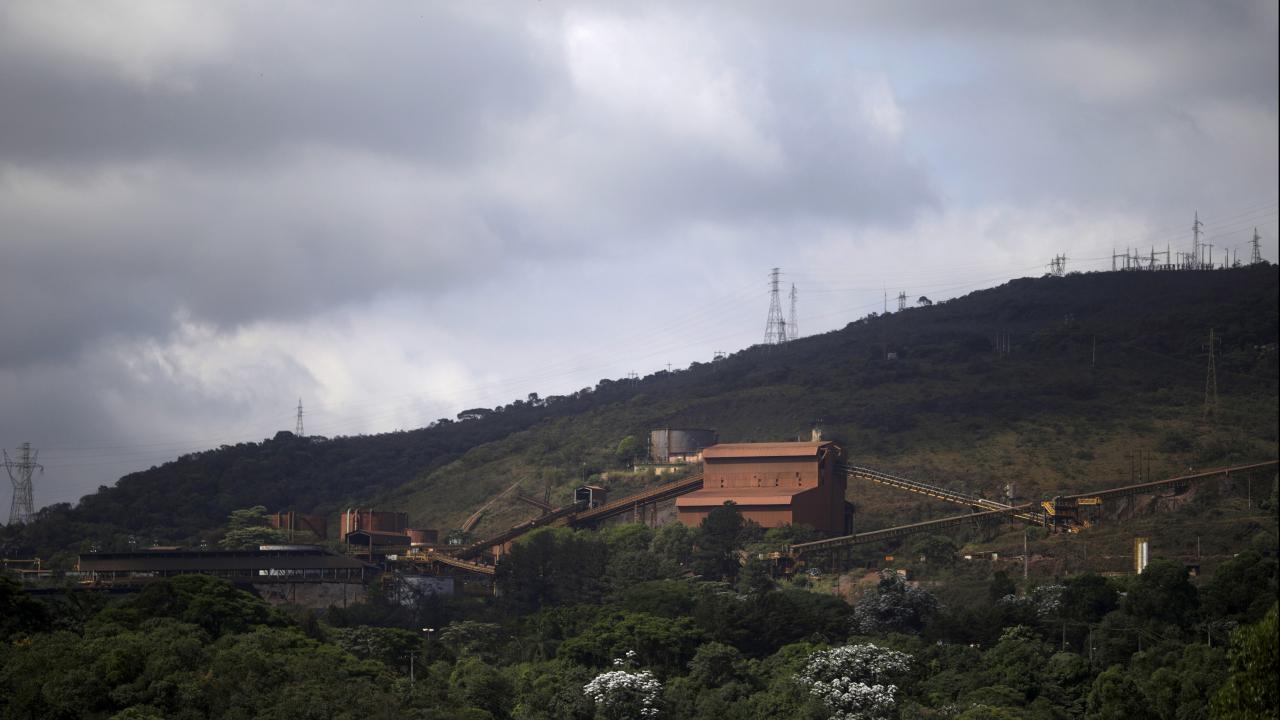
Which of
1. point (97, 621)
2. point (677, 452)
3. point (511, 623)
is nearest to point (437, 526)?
point (677, 452)

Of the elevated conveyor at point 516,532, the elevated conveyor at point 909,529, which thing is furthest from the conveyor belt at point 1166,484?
the elevated conveyor at point 516,532

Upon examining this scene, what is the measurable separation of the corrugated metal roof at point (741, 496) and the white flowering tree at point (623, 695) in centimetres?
4515

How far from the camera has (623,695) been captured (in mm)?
73000

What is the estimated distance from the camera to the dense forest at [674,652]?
63.3 meters

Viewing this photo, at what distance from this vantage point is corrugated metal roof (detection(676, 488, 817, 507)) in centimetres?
11894

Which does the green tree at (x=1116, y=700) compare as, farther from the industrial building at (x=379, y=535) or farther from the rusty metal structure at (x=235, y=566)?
the industrial building at (x=379, y=535)

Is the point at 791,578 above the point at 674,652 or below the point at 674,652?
above

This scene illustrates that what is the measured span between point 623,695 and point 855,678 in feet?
33.8

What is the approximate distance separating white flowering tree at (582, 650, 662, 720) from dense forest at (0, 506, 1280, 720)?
0.32 feet

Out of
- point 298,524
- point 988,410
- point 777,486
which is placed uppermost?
point 988,410

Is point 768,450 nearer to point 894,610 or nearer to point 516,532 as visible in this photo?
point 516,532

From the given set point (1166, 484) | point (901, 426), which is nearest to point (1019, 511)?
point (1166, 484)

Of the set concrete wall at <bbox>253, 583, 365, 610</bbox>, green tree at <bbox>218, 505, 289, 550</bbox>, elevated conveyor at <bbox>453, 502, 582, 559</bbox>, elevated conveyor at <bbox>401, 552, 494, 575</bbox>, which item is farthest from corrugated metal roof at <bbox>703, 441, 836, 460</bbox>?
green tree at <bbox>218, 505, 289, 550</bbox>

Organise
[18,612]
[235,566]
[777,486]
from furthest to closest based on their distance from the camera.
Answer: [777,486] < [235,566] < [18,612]
